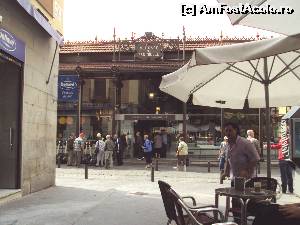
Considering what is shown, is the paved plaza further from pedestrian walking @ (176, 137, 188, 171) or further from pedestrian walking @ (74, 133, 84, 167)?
pedestrian walking @ (74, 133, 84, 167)

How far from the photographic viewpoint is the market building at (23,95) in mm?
10445

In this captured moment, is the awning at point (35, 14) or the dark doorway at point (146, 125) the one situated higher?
the awning at point (35, 14)

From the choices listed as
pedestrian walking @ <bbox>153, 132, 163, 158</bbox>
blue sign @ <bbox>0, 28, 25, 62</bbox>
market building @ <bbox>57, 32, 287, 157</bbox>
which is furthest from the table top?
market building @ <bbox>57, 32, 287, 157</bbox>

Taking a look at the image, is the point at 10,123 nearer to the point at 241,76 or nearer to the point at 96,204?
the point at 96,204

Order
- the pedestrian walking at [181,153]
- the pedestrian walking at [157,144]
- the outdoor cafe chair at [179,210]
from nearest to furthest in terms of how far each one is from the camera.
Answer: the outdoor cafe chair at [179,210] < the pedestrian walking at [181,153] < the pedestrian walking at [157,144]

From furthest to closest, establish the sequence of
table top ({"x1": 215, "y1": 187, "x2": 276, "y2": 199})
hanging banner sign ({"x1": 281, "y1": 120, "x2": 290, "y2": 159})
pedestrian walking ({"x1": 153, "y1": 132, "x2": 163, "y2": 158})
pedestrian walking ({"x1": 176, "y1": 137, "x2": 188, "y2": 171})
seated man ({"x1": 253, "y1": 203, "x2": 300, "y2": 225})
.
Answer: pedestrian walking ({"x1": 153, "y1": 132, "x2": 163, "y2": 158}) < pedestrian walking ({"x1": 176, "y1": 137, "x2": 188, "y2": 171}) < hanging banner sign ({"x1": 281, "y1": 120, "x2": 290, "y2": 159}) < table top ({"x1": 215, "y1": 187, "x2": 276, "y2": 199}) < seated man ({"x1": 253, "y1": 203, "x2": 300, "y2": 225})

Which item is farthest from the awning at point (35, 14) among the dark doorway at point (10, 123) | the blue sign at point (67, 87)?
the blue sign at point (67, 87)

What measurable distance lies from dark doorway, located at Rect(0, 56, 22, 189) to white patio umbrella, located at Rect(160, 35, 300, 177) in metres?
4.32

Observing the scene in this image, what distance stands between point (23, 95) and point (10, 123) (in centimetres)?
70

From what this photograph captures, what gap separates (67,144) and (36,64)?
1255cm

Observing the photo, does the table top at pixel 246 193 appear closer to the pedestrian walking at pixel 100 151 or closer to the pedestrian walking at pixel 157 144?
the pedestrian walking at pixel 100 151

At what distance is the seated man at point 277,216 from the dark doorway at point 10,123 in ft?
24.7

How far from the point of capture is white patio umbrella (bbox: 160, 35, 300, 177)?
5.87 m

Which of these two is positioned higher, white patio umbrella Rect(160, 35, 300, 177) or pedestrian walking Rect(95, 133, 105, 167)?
white patio umbrella Rect(160, 35, 300, 177)
